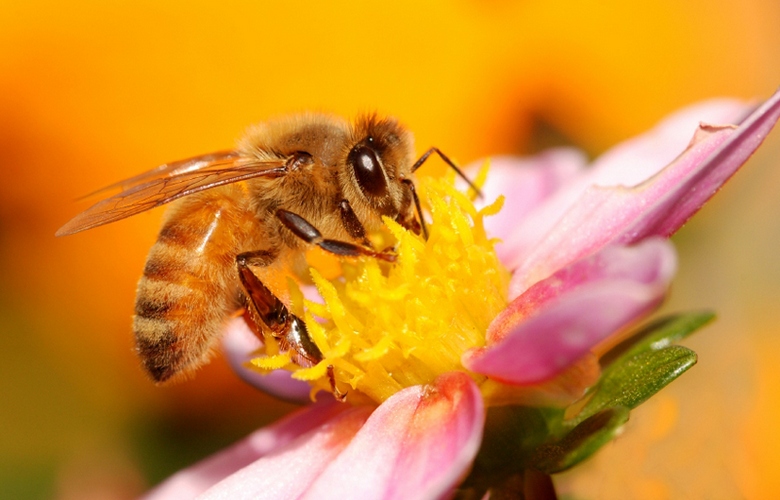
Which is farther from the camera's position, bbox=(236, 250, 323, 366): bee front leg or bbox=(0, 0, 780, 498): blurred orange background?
bbox=(0, 0, 780, 498): blurred orange background

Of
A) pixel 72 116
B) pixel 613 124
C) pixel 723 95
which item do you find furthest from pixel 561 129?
pixel 72 116

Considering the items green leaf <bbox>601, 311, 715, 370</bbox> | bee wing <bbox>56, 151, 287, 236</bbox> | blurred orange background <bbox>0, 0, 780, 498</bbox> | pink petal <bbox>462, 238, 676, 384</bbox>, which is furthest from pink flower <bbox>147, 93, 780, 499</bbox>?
blurred orange background <bbox>0, 0, 780, 498</bbox>

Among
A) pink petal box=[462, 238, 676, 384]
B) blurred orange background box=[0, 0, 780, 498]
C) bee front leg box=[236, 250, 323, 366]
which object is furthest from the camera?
blurred orange background box=[0, 0, 780, 498]

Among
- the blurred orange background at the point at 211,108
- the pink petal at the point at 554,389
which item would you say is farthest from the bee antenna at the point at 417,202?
the blurred orange background at the point at 211,108

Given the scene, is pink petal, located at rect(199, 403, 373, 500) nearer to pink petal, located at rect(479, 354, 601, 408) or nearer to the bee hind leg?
the bee hind leg

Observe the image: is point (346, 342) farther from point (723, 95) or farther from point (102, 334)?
point (723, 95)

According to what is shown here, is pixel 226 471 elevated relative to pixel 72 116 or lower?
lower

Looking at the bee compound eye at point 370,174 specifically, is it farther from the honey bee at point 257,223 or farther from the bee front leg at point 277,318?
the bee front leg at point 277,318
